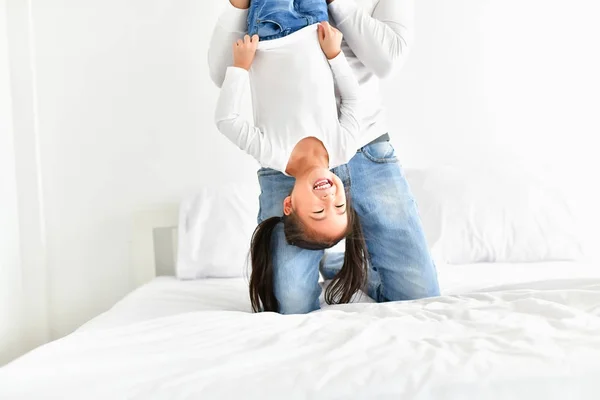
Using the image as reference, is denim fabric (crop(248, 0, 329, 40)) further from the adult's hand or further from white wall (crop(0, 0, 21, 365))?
white wall (crop(0, 0, 21, 365))

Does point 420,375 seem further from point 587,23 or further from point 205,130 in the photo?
point 587,23

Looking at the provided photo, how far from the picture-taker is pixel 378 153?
1.53m

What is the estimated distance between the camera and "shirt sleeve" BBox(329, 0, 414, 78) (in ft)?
4.68

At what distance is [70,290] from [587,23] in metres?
2.24

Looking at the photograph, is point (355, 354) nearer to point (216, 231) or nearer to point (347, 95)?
point (347, 95)

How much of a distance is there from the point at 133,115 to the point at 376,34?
1.24 metres

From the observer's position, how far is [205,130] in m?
2.39

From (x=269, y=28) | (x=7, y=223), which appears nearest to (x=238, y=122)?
(x=269, y=28)

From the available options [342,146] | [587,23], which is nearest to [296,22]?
[342,146]

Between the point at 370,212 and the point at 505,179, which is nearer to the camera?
the point at 370,212

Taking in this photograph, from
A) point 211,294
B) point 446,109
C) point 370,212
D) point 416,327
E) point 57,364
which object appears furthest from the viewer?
point 446,109

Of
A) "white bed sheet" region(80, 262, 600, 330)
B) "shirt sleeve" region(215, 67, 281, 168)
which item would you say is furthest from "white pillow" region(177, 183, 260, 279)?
"shirt sleeve" region(215, 67, 281, 168)

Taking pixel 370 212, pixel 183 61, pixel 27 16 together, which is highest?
pixel 27 16

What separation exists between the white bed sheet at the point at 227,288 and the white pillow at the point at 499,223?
58mm
